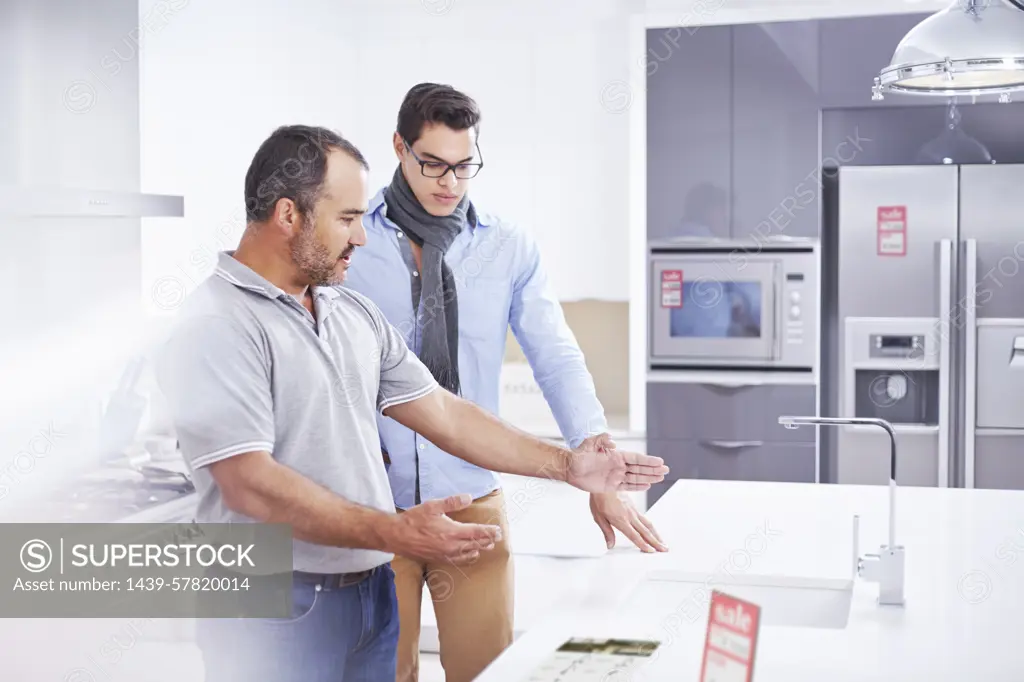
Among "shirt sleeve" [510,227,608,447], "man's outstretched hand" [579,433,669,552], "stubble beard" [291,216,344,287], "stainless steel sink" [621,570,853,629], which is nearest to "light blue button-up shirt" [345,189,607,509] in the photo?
"shirt sleeve" [510,227,608,447]

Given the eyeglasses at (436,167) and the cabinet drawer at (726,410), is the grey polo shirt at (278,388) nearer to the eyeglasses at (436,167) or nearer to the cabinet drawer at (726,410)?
the eyeglasses at (436,167)

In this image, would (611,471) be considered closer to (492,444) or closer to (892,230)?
(492,444)

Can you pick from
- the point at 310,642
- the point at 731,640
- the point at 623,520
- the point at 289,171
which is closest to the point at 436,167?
the point at 289,171

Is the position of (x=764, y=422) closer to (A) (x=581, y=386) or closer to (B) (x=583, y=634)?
(A) (x=581, y=386)

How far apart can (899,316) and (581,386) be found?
1913mm

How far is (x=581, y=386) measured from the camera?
2242 millimetres

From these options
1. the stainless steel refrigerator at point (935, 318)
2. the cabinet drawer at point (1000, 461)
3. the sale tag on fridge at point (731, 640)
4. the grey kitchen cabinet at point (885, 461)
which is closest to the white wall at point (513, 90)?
the stainless steel refrigerator at point (935, 318)

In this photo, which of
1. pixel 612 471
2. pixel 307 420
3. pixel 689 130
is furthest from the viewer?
pixel 689 130

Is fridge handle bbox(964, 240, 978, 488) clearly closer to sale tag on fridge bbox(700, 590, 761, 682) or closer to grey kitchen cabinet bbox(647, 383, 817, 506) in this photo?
grey kitchen cabinet bbox(647, 383, 817, 506)

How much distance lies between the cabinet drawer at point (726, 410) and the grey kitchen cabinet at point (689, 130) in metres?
0.57

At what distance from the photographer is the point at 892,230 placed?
3.71 metres

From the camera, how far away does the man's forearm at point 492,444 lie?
200 centimetres

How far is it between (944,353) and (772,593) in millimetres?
2164

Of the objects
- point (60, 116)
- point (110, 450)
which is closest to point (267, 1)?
point (60, 116)
